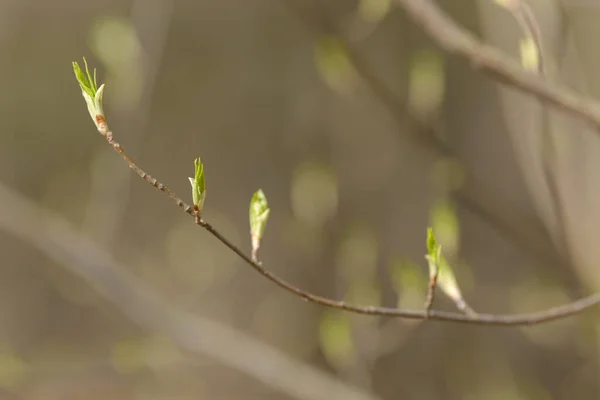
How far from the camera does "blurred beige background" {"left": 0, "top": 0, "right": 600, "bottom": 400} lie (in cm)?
124

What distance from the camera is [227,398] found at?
1.31 metres

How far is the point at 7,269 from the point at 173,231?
1.38ft

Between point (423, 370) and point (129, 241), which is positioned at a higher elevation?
point (129, 241)

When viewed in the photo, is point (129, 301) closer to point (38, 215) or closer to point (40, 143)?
point (38, 215)

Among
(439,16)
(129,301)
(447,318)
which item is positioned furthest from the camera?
(129,301)

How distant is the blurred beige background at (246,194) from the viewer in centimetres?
124

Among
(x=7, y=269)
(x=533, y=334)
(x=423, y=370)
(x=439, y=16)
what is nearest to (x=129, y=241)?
(x=7, y=269)

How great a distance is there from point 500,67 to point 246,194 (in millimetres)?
1029

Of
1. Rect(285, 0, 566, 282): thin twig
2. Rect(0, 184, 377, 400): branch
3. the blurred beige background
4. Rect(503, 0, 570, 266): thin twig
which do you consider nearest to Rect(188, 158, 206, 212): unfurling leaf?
Rect(503, 0, 570, 266): thin twig

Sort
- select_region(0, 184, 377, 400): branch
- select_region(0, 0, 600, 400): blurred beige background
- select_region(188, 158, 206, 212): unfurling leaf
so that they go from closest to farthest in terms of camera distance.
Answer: select_region(188, 158, 206, 212): unfurling leaf < select_region(0, 184, 377, 400): branch < select_region(0, 0, 600, 400): blurred beige background

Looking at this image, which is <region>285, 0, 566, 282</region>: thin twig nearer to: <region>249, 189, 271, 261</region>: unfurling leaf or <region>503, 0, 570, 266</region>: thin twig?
<region>503, 0, 570, 266</region>: thin twig

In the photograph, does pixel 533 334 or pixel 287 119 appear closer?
pixel 533 334

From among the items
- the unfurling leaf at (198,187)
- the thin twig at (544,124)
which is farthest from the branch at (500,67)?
the unfurling leaf at (198,187)

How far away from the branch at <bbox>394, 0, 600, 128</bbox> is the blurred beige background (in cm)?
63
